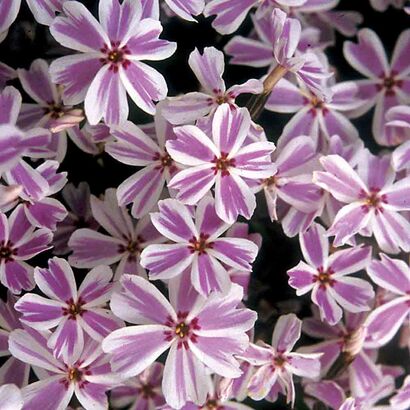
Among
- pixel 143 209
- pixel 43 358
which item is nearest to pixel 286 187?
pixel 143 209

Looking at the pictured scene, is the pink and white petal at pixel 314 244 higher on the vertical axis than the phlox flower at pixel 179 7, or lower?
lower

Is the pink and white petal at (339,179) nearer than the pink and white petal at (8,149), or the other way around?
the pink and white petal at (8,149)

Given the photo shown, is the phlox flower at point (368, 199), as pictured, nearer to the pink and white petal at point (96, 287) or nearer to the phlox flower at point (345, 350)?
the phlox flower at point (345, 350)

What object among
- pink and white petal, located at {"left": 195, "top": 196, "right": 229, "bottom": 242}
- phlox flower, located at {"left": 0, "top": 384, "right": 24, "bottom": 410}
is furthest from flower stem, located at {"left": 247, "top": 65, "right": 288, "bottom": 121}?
phlox flower, located at {"left": 0, "top": 384, "right": 24, "bottom": 410}

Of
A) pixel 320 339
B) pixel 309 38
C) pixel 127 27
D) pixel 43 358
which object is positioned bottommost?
pixel 43 358

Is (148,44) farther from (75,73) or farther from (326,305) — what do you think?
(326,305)

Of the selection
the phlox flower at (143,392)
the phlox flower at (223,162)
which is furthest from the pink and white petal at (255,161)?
the phlox flower at (143,392)

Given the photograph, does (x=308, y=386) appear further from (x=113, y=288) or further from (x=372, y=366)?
(x=113, y=288)
